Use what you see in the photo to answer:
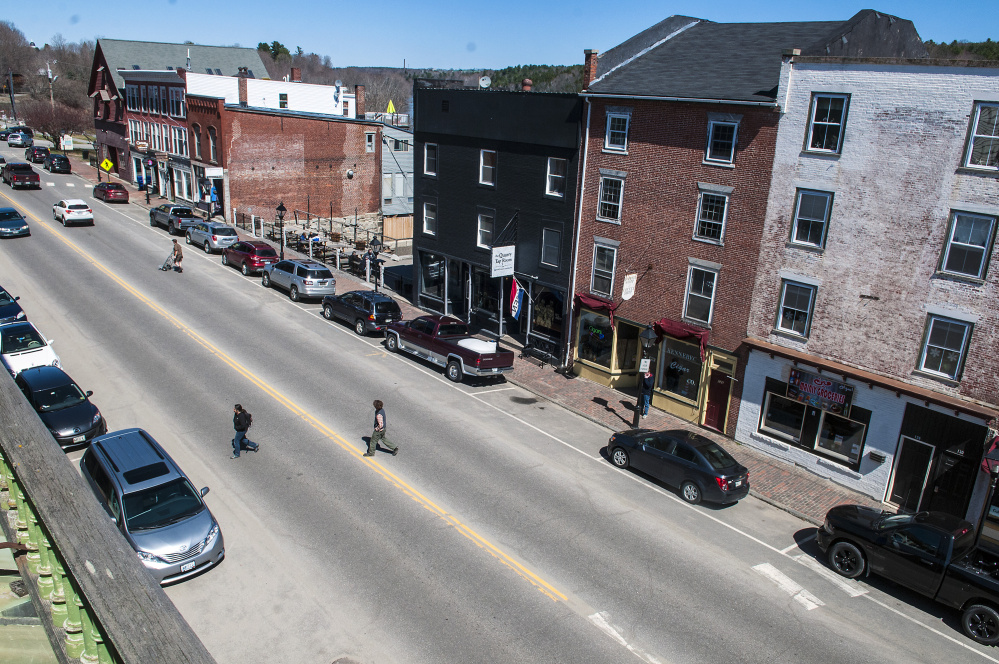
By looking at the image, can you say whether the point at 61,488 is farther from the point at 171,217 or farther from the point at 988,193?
the point at 171,217

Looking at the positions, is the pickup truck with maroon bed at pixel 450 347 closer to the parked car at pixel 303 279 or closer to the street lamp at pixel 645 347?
the street lamp at pixel 645 347

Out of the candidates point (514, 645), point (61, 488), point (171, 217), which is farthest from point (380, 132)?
point (61, 488)

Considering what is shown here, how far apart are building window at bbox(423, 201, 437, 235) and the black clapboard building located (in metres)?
0.05

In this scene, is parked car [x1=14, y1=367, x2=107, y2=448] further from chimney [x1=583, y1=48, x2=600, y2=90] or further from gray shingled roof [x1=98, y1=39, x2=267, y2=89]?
gray shingled roof [x1=98, y1=39, x2=267, y2=89]

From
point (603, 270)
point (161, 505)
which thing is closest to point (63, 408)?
point (161, 505)

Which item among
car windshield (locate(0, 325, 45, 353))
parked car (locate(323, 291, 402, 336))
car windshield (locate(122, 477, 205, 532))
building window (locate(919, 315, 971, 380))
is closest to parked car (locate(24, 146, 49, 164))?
parked car (locate(323, 291, 402, 336))

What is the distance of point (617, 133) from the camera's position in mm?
25859

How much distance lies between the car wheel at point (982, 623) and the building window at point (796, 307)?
912cm

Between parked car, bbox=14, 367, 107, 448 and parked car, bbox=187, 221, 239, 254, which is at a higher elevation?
parked car, bbox=187, 221, 239, 254

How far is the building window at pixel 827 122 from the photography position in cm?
2008

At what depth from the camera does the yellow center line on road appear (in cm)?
1499

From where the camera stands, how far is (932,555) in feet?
48.8

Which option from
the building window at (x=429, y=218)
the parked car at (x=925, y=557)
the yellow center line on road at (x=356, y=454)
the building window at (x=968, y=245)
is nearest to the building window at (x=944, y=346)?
the building window at (x=968, y=245)

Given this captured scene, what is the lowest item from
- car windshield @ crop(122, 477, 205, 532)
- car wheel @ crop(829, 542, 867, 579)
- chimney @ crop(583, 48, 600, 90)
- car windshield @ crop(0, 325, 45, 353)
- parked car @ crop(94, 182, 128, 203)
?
car wheel @ crop(829, 542, 867, 579)
